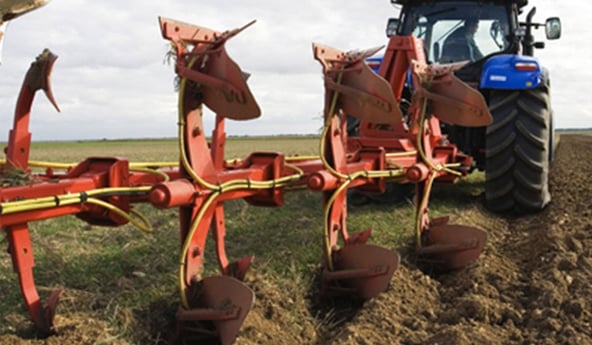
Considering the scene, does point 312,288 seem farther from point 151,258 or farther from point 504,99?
point 504,99

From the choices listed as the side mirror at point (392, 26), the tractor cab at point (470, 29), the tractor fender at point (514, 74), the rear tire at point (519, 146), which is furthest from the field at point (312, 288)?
the side mirror at point (392, 26)

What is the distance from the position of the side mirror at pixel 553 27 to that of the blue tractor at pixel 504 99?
0.02m

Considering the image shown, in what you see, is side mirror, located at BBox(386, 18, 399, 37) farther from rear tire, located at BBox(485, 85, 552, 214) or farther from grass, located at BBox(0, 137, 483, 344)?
grass, located at BBox(0, 137, 483, 344)

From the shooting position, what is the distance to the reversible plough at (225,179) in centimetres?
281

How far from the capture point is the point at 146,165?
3648 mm

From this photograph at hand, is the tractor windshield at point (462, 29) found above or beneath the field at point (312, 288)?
above

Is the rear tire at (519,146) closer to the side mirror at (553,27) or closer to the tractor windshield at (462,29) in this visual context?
the tractor windshield at (462,29)

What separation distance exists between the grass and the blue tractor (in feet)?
2.11

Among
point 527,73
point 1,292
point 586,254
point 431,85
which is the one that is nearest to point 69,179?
point 1,292

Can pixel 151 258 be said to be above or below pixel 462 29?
below

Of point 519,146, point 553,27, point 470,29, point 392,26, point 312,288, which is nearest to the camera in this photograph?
point 312,288

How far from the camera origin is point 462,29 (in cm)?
729

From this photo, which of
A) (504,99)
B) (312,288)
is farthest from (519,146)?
(312,288)

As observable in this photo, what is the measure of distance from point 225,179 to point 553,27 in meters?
5.50
